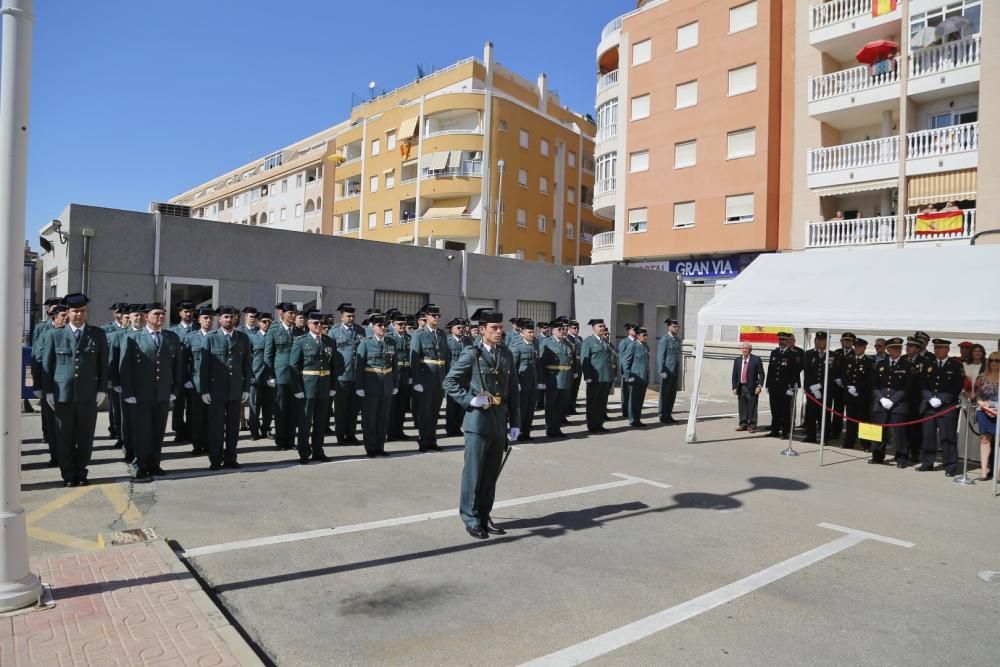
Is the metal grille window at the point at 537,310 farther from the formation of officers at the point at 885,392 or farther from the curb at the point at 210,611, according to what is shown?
the curb at the point at 210,611

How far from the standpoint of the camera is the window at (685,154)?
93.4 feet

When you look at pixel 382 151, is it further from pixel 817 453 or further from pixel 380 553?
pixel 380 553

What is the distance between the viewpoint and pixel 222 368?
27.3 feet

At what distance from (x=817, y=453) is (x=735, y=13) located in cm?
2265

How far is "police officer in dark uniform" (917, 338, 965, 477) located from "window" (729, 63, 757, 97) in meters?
19.7

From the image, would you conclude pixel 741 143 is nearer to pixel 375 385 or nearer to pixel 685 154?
pixel 685 154

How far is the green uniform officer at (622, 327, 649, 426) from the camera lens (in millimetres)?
13469

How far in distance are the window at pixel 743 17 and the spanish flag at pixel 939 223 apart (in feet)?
35.1

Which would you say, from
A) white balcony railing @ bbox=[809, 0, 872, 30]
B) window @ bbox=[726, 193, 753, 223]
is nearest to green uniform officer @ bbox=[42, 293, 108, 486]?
window @ bbox=[726, 193, 753, 223]

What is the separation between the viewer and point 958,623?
4.38m

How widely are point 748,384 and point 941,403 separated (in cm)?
399

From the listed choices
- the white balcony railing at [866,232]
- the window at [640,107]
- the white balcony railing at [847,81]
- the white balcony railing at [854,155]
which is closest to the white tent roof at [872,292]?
the white balcony railing at [866,232]

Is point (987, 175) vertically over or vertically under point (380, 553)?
over

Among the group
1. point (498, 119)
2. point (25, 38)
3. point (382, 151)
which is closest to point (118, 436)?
point (25, 38)
